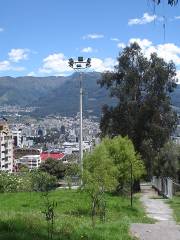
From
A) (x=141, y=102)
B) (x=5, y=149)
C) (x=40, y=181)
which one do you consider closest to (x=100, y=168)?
(x=40, y=181)

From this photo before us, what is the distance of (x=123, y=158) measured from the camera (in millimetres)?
30672

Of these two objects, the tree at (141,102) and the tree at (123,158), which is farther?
the tree at (141,102)

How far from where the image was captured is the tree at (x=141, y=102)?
125ft

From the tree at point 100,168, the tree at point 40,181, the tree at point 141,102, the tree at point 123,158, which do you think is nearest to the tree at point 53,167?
the tree at point 141,102

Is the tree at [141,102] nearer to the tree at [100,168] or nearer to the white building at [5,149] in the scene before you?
the tree at [100,168]

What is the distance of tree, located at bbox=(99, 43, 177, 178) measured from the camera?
38.2 m

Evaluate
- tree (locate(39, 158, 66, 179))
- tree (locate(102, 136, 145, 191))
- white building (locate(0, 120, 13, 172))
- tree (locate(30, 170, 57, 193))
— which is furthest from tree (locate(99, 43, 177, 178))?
white building (locate(0, 120, 13, 172))

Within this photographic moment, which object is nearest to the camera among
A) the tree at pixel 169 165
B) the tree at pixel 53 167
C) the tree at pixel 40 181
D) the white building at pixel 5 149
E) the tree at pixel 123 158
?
the tree at pixel 40 181

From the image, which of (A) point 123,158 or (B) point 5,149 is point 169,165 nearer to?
(A) point 123,158

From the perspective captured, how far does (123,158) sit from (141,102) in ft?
30.0

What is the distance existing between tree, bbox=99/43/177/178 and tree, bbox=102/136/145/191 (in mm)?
6282

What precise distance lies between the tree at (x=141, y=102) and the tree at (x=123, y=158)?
6.28m

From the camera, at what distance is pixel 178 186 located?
4041 cm

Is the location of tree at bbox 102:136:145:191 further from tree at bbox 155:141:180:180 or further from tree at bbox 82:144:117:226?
tree at bbox 155:141:180:180
